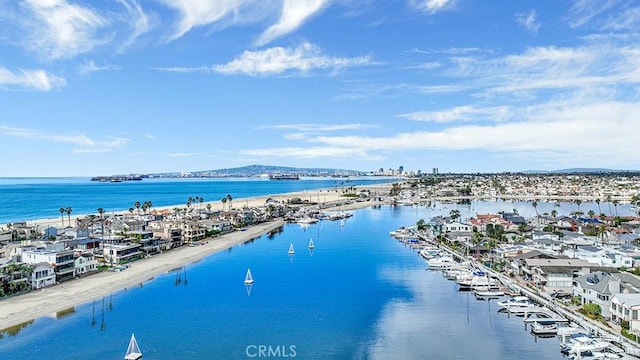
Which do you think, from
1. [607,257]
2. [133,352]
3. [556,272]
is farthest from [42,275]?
[607,257]

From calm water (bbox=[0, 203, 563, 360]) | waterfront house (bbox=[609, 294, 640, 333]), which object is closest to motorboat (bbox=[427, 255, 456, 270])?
calm water (bbox=[0, 203, 563, 360])

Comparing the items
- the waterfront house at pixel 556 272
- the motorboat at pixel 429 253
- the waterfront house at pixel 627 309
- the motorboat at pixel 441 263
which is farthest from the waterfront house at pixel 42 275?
the waterfront house at pixel 627 309

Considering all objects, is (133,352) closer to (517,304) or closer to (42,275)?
(42,275)

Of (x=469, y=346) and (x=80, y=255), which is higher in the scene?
(x=80, y=255)

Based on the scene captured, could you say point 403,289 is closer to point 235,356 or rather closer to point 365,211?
point 235,356

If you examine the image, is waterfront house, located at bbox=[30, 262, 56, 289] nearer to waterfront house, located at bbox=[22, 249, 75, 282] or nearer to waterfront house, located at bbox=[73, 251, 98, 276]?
waterfront house, located at bbox=[22, 249, 75, 282]

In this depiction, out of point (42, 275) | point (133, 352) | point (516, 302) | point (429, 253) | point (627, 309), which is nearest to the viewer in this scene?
point (133, 352)

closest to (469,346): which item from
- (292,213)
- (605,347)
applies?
(605,347)
